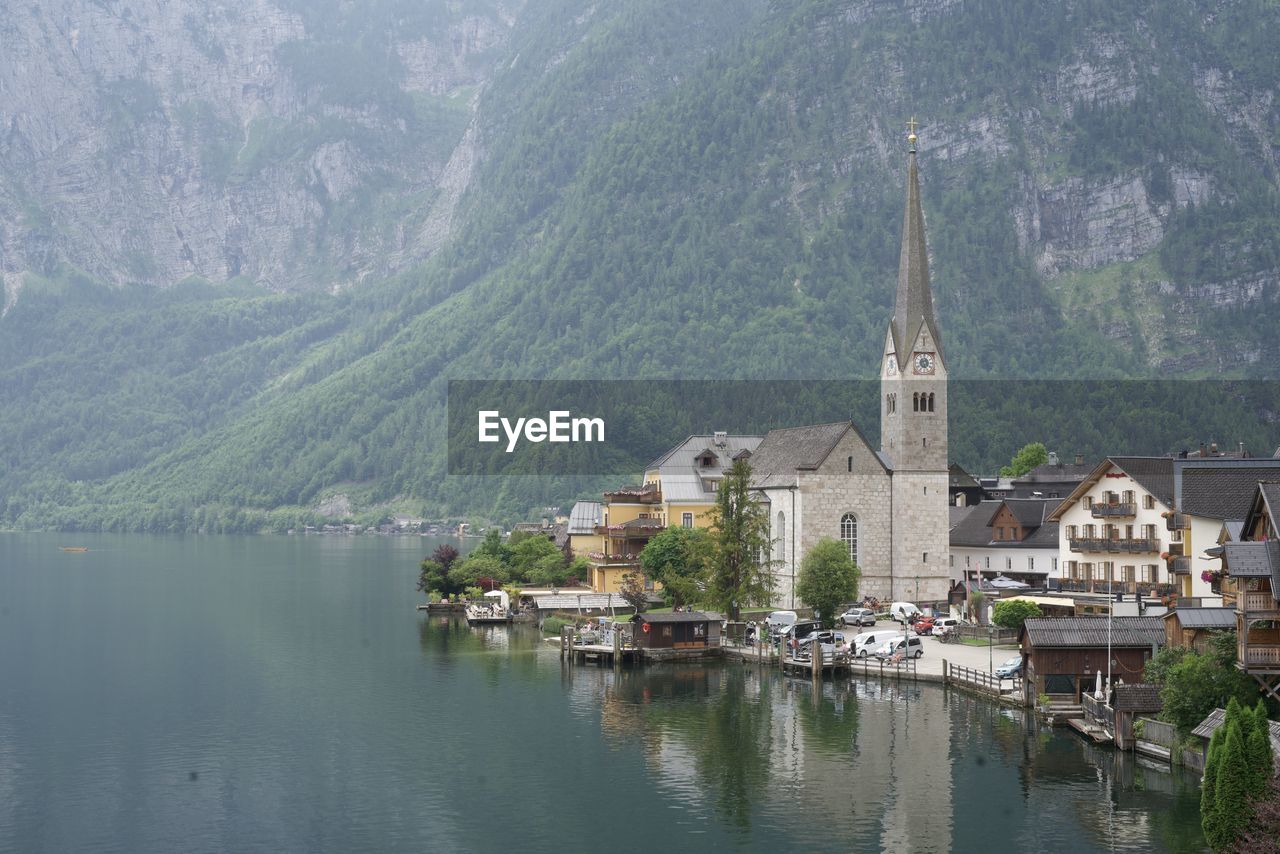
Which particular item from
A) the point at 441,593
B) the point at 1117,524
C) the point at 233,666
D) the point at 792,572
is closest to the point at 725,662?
the point at 792,572

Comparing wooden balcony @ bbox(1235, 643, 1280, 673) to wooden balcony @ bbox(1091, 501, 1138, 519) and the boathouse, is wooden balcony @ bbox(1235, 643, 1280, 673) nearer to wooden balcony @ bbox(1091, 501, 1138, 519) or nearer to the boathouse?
wooden balcony @ bbox(1091, 501, 1138, 519)

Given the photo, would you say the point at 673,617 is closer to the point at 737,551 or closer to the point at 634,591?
the point at 737,551

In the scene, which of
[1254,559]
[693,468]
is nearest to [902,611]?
[693,468]

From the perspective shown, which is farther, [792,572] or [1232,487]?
[792,572]

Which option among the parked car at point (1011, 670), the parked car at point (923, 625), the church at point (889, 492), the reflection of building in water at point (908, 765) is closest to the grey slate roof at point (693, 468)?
the church at point (889, 492)

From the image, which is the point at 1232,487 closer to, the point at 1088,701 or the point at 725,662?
the point at 1088,701

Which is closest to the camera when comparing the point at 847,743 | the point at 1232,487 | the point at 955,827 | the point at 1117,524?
the point at 955,827

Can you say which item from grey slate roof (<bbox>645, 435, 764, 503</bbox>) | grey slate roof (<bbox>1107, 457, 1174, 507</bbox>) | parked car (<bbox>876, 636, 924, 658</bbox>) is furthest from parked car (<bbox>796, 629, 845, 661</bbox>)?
grey slate roof (<bbox>645, 435, 764, 503</bbox>)
